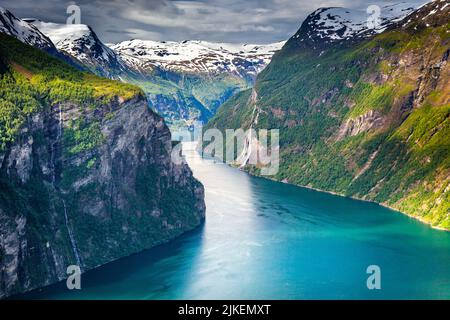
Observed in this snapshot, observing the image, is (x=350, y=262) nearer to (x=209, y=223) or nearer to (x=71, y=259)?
(x=209, y=223)

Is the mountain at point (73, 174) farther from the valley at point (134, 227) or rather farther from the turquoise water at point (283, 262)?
the turquoise water at point (283, 262)

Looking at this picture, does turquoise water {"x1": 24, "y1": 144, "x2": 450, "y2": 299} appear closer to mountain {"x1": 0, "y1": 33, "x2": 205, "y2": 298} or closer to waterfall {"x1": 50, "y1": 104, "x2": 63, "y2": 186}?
mountain {"x1": 0, "y1": 33, "x2": 205, "y2": 298}

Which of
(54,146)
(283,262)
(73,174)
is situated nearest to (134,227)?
(73,174)

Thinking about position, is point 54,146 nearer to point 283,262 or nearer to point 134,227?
point 134,227

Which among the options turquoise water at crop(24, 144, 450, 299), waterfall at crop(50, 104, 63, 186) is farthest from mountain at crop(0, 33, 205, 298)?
turquoise water at crop(24, 144, 450, 299)
